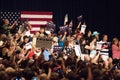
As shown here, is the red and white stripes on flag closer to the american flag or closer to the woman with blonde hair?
the american flag

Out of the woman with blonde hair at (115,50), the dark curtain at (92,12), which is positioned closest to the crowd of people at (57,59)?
the woman with blonde hair at (115,50)

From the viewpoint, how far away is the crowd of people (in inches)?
283

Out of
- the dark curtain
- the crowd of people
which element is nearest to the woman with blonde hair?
the crowd of people

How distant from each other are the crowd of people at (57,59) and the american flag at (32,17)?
184cm

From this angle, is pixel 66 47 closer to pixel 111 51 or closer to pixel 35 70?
pixel 111 51

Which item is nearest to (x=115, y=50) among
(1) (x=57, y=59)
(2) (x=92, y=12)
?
(1) (x=57, y=59)

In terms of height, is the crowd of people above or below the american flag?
below

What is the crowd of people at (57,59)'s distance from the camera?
7.19 m

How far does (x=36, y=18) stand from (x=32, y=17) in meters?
0.15

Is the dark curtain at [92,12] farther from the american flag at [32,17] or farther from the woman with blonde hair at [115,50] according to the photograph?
the woman with blonde hair at [115,50]

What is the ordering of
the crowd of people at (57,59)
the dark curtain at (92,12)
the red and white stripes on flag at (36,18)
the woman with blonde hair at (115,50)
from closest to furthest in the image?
the crowd of people at (57,59) < the woman with blonde hair at (115,50) < the red and white stripes on flag at (36,18) < the dark curtain at (92,12)

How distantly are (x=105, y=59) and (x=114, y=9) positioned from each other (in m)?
6.17

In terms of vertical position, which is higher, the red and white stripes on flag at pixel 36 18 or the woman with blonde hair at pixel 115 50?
the red and white stripes on flag at pixel 36 18

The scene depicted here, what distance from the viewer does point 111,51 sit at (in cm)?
1234
